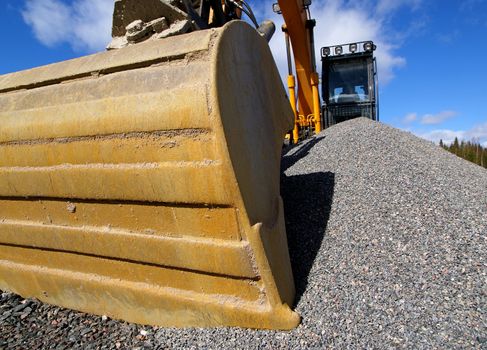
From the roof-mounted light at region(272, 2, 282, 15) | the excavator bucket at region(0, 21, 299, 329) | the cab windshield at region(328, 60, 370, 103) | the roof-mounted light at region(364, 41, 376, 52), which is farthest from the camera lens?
the cab windshield at region(328, 60, 370, 103)

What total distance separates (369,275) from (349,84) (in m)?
5.91

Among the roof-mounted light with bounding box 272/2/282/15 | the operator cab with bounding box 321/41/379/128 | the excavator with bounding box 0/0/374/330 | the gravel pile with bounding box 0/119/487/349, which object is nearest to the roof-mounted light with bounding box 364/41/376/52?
the operator cab with bounding box 321/41/379/128

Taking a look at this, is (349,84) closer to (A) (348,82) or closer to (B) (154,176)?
(A) (348,82)

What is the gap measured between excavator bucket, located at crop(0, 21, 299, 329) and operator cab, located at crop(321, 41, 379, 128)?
5.14 meters

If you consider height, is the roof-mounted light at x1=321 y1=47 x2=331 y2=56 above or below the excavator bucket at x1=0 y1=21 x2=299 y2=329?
above

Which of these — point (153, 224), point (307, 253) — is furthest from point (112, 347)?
point (307, 253)

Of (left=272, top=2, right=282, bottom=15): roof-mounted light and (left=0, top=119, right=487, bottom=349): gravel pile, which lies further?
(left=272, top=2, right=282, bottom=15): roof-mounted light

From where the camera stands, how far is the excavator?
1.61 meters

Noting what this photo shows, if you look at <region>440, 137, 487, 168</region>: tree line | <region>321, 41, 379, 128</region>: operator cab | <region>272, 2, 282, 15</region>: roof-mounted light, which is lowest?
<region>440, 137, 487, 168</region>: tree line

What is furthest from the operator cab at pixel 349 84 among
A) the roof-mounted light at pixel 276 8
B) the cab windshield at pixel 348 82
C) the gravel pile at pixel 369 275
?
the gravel pile at pixel 369 275

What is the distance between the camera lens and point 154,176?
170cm

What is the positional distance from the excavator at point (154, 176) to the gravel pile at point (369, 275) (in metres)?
0.10

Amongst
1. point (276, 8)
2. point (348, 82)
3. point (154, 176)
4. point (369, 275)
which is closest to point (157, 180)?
point (154, 176)

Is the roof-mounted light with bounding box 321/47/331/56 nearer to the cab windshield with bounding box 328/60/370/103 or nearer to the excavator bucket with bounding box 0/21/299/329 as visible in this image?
the cab windshield with bounding box 328/60/370/103
